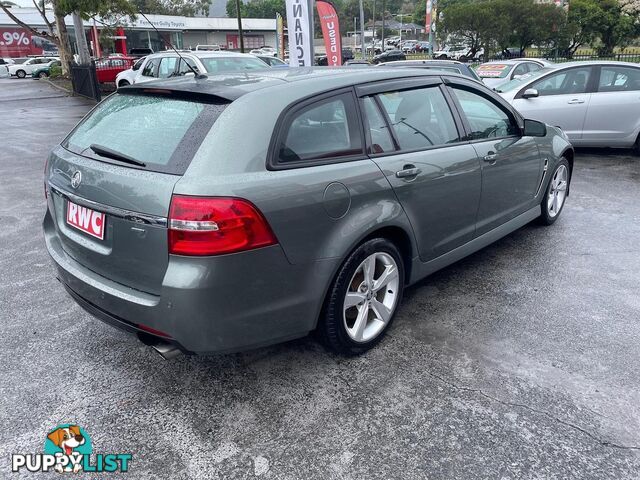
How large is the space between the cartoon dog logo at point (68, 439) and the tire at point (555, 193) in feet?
14.2

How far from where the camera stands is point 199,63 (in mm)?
11000

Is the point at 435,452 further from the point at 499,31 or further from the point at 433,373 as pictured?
the point at 499,31

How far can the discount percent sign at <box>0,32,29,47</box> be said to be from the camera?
49312 mm

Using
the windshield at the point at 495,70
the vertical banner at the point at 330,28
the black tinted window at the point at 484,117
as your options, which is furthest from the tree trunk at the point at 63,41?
the black tinted window at the point at 484,117

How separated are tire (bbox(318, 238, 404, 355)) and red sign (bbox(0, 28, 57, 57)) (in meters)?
56.3

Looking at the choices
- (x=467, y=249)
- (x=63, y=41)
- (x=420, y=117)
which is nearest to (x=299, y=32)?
(x=420, y=117)

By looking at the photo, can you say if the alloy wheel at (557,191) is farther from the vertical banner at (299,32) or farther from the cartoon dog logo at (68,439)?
the vertical banner at (299,32)

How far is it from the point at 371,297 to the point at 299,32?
25.0 feet

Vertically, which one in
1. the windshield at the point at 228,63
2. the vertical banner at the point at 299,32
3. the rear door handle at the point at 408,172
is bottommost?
the rear door handle at the point at 408,172

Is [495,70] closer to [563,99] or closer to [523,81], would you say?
[523,81]

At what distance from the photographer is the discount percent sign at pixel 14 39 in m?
49.3

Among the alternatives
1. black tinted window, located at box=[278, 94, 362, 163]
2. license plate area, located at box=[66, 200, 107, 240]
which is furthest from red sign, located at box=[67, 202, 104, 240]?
black tinted window, located at box=[278, 94, 362, 163]

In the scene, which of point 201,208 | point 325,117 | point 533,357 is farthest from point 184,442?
point 533,357

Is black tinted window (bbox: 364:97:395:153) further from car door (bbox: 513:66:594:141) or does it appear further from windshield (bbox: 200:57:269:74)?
windshield (bbox: 200:57:269:74)
